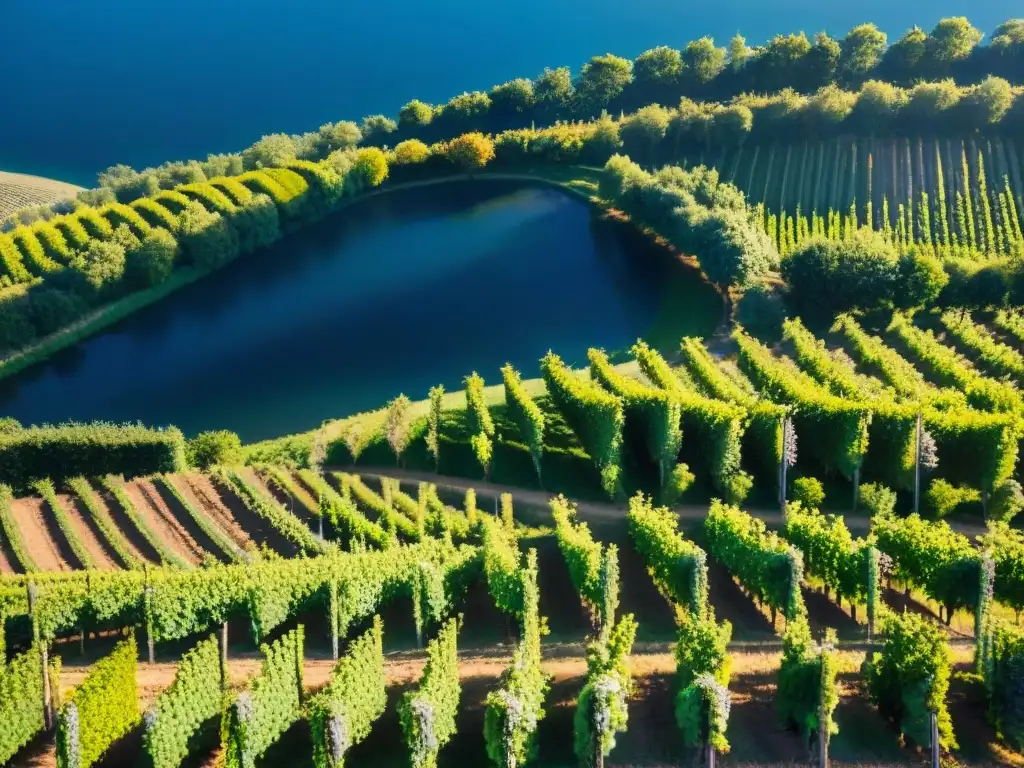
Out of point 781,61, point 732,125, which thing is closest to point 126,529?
point 732,125

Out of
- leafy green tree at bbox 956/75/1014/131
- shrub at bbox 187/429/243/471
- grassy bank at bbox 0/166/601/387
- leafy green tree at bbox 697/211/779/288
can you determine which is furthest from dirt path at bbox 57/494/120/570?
leafy green tree at bbox 956/75/1014/131

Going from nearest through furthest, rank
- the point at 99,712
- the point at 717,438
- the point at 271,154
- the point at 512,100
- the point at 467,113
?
the point at 99,712 → the point at 717,438 → the point at 271,154 → the point at 467,113 → the point at 512,100

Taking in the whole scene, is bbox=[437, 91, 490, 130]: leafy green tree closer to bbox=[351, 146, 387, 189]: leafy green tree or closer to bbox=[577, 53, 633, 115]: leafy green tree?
bbox=[577, 53, 633, 115]: leafy green tree

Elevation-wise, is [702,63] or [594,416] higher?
[702,63]

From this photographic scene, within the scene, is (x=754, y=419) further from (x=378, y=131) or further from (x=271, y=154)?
(x=378, y=131)

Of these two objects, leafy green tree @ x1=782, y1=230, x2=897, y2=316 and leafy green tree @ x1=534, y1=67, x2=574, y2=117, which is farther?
leafy green tree @ x1=534, y1=67, x2=574, y2=117
